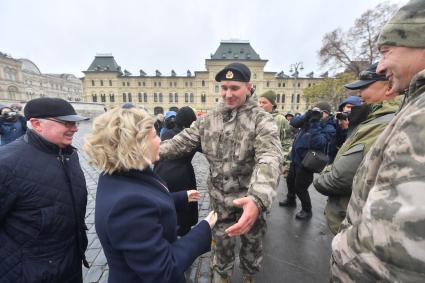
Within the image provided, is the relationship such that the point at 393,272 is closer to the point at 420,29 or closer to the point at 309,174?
the point at 420,29

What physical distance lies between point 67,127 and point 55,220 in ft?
2.89

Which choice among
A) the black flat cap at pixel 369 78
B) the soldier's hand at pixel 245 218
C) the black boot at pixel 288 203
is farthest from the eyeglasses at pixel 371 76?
the black boot at pixel 288 203

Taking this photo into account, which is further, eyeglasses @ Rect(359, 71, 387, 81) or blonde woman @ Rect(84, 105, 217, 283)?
eyeglasses @ Rect(359, 71, 387, 81)

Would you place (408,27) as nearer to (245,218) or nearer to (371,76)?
(245,218)

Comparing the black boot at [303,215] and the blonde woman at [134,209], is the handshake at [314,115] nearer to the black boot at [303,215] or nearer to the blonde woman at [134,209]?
the black boot at [303,215]

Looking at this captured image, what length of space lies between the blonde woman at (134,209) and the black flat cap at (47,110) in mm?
1043

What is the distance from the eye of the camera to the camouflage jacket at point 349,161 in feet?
6.21

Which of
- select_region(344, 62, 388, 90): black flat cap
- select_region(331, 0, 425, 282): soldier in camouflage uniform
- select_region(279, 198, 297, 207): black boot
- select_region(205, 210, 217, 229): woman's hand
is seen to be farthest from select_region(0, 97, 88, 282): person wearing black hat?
select_region(279, 198, 297, 207): black boot

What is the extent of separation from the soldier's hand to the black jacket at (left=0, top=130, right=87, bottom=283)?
1573 millimetres

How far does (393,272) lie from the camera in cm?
72

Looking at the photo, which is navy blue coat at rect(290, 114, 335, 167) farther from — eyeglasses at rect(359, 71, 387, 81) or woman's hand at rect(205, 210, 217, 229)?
woman's hand at rect(205, 210, 217, 229)

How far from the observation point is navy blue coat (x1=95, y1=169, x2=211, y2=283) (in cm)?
111

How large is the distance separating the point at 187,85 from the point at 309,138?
6398cm

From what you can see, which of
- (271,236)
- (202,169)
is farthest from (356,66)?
(271,236)
